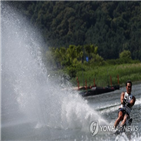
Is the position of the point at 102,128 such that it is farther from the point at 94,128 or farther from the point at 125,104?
the point at 125,104

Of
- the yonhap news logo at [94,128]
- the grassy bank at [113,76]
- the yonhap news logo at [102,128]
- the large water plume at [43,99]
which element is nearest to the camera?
the yonhap news logo at [102,128]

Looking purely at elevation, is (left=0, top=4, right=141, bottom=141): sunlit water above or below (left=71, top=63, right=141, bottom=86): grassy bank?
below

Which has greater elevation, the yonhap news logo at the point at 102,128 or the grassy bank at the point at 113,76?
the grassy bank at the point at 113,76

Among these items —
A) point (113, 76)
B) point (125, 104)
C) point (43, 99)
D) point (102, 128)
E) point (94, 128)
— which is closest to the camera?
point (125, 104)

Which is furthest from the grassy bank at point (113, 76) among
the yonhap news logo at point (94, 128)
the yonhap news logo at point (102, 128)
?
the yonhap news logo at point (102, 128)

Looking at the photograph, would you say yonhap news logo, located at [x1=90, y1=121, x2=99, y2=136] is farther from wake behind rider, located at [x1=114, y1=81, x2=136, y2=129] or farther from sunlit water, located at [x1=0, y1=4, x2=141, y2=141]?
wake behind rider, located at [x1=114, y1=81, x2=136, y2=129]

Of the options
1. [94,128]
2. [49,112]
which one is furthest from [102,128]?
[49,112]

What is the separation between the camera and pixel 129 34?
187125mm

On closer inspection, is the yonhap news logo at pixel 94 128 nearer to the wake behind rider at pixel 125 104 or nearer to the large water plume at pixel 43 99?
the large water plume at pixel 43 99

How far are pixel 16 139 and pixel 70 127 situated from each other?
2.19 metres

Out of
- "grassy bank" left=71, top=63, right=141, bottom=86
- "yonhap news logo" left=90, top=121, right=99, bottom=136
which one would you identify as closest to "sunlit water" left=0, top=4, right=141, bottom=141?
"yonhap news logo" left=90, top=121, right=99, bottom=136

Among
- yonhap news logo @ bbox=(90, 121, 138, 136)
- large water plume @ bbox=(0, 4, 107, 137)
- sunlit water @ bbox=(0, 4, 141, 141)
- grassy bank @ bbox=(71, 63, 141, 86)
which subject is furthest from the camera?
grassy bank @ bbox=(71, 63, 141, 86)

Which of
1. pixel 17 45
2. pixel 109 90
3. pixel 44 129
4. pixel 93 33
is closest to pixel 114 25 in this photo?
pixel 93 33

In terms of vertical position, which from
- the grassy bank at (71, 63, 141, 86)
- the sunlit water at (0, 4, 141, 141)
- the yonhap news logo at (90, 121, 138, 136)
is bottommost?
the yonhap news logo at (90, 121, 138, 136)
